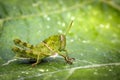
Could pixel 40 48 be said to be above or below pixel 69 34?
below

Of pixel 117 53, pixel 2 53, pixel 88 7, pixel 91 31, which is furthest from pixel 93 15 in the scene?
pixel 2 53

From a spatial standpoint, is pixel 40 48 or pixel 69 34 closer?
pixel 40 48

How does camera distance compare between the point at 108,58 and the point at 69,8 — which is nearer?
the point at 108,58

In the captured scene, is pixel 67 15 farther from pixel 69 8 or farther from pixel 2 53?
pixel 2 53

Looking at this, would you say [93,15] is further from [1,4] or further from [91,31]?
[1,4]

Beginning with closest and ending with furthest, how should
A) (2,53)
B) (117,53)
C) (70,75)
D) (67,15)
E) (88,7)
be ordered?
1. (70,75)
2. (2,53)
3. (117,53)
4. (67,15)
5. (88,7)

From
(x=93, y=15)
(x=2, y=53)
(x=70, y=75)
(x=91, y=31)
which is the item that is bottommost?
(x=70, y=75)

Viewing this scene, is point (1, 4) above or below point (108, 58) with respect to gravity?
above

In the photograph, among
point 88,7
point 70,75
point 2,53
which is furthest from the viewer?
point 88,7
